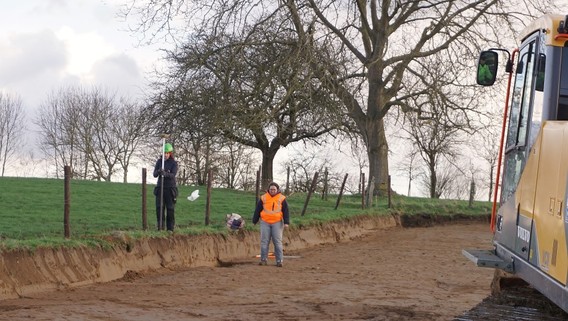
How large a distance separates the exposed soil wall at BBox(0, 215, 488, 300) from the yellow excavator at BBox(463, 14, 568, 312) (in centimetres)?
691

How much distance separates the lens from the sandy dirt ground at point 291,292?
12.0 meters

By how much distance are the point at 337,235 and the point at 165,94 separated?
718 inches

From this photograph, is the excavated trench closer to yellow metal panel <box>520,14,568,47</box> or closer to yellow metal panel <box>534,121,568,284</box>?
yellow metal panel <box>534,121,568,284</box>

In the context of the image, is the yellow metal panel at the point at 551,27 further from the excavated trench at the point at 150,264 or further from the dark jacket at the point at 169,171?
the dark jacket at the point at 169,171

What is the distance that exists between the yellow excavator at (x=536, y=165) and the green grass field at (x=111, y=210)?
25.6 ft

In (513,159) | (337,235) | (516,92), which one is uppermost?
(516,92)

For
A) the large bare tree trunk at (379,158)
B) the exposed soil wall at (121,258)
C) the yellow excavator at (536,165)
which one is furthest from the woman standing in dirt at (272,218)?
the large bare tree trunk at (379,158)


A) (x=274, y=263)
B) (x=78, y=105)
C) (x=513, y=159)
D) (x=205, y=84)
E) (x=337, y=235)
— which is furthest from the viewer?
(x=78, y=105)

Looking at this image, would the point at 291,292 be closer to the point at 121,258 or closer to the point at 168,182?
the point at 121,258

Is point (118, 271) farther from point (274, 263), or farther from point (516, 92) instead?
point (516, 92)

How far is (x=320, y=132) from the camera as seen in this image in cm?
4653

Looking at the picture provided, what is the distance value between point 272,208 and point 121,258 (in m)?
3.74

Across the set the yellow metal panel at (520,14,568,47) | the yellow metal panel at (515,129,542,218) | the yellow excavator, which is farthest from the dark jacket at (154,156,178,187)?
the yellow metal panel at (520,14,568,47)

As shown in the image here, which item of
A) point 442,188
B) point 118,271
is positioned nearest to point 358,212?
point 118,271
